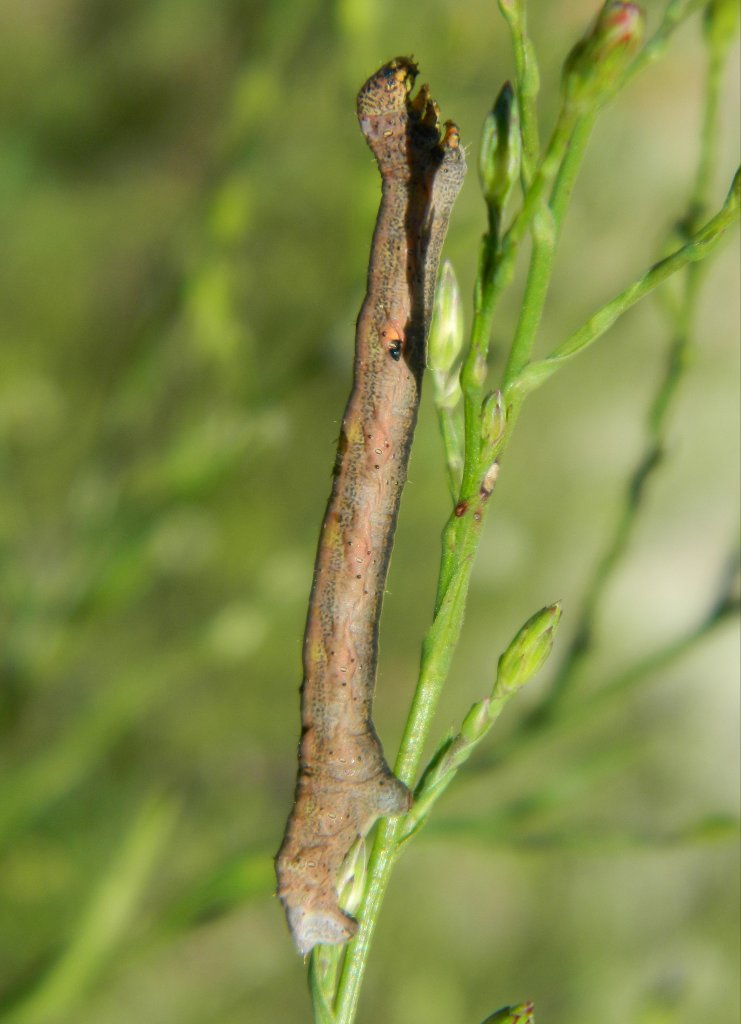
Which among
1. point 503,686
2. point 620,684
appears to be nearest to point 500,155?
point 503,686

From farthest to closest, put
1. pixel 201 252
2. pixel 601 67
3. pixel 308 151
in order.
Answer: pixel 308 151
pixel 201 252
pixel 601 67

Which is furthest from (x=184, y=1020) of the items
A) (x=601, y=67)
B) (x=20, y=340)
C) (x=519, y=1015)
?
(x=601, y=67)

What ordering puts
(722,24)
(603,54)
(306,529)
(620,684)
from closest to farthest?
(603,54)
(722,24)
(620,684)
(306,529)

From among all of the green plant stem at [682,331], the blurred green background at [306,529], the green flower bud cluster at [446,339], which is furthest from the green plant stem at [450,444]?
the blurred green background at [306,529]

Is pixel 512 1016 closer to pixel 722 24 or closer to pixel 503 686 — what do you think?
pixel 503 686

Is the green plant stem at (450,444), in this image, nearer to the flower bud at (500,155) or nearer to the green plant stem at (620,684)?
the flower bud at (500,155)

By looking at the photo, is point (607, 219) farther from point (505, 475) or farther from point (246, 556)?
point (246, 556)
